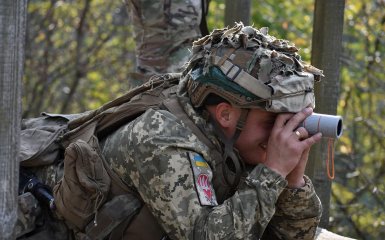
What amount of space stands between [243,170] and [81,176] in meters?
0.62

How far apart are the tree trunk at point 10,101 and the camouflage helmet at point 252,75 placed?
3.15 ft

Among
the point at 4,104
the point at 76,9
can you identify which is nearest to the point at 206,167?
the point at 4,104

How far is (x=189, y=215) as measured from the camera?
2.72 meters

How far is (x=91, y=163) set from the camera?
2836 mm

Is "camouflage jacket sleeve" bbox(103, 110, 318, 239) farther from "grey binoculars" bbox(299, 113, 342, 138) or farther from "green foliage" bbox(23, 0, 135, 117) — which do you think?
"green foliage" bbox(23, 0, 135, 117)

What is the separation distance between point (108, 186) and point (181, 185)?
1.07 ft

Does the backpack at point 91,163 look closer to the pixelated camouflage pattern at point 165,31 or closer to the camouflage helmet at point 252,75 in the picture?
the camouflage helmet at point 252,75

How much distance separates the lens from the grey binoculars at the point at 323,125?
2771 millimetres

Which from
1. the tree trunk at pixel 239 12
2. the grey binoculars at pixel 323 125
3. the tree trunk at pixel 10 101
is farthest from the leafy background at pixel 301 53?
the tree trunk at pixel 10 101

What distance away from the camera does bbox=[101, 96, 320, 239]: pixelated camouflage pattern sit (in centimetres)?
271

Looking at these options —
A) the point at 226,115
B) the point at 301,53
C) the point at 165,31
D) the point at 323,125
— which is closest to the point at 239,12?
the point at 165,31

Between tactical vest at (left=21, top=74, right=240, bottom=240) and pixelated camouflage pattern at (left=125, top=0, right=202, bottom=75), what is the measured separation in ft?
4.47

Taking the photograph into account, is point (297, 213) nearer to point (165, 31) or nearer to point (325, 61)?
point (325, 61)

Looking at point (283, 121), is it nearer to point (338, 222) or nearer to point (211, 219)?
point (211, 219)
